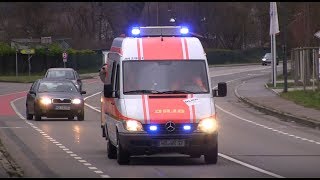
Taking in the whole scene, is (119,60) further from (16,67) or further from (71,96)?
(16,67)

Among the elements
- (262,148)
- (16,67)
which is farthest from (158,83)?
(16,67)

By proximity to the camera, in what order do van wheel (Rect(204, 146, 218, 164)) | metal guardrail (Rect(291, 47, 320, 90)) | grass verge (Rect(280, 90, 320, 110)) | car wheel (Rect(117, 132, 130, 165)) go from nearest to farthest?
car wheel (Rect(117, 132, 130, 165)) < van wheel (Rect(204, 146, 218, 164)) < grass verge (Rect(280, 90, 320, 110)) < metal guardrail (Rect(291, 47, 320, 90))

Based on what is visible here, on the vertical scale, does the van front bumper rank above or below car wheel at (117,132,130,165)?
above

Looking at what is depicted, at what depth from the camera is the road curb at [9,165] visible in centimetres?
1443

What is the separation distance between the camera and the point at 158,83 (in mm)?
16828

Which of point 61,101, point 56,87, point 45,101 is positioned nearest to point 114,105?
point 45,101

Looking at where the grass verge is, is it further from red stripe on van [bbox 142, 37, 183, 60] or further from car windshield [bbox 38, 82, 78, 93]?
red stripe on van [bbox 142, 37, 183, 60]

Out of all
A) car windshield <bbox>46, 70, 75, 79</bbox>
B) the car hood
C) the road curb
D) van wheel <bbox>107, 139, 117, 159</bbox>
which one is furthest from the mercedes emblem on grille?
car windshield <bbox>46, 70, 75, 79</bbox>

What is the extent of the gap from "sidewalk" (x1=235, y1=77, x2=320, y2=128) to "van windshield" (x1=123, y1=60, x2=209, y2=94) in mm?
12254

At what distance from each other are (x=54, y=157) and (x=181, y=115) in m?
3.43

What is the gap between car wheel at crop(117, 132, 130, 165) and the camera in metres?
16.4

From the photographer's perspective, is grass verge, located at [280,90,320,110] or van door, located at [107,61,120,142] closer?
van door, located at [107,61,120,142]

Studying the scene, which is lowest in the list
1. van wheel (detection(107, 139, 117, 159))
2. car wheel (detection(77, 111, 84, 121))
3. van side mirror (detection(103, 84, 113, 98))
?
car wheel (detection(77, 111, 84, 121))

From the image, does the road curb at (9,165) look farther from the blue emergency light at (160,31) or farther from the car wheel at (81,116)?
the car wheel at (81,116)
